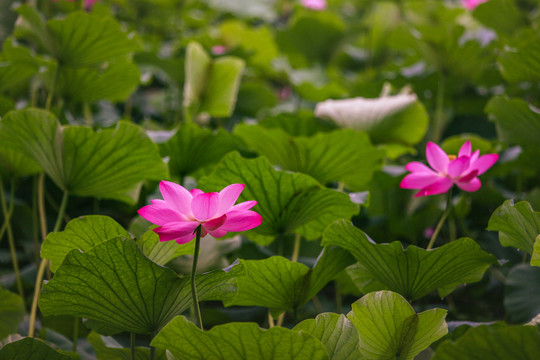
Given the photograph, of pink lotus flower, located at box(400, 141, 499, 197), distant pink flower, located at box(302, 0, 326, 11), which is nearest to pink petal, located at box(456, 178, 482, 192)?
pink lotus flower, located at box(400, 141, 499, 197)

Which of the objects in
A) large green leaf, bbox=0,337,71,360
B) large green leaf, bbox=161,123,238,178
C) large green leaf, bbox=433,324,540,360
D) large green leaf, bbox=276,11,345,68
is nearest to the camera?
large green leaf, bbox=433,324,540,360

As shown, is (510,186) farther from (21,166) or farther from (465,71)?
(21,166)

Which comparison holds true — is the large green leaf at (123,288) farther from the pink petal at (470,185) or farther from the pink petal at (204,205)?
the pink petal at (470,185)

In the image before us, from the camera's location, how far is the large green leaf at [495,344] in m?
0.39

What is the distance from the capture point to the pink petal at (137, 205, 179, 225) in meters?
0.44

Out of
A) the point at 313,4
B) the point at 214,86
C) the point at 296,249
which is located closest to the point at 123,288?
the point at 296,249

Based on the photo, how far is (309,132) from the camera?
0.92m

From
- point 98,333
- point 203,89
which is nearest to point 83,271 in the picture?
point 98,333

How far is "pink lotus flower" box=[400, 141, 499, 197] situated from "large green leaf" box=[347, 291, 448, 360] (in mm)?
150

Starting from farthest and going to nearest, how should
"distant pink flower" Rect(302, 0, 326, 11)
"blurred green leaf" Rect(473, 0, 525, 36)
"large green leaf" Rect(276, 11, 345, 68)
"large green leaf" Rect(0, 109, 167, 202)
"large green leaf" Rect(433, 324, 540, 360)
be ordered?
"distant pink flower" Rect(302, 0, 326, 11) → "large green leaf" Rect(276, 11, 345, 68) → "blurred green leaf" Rect(473, 0, 525, 36) → "large green leaf" Rect(0, 109, 167, 202) → "large green leaf" Rect(433, 324, 540, 360)

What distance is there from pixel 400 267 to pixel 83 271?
31cm

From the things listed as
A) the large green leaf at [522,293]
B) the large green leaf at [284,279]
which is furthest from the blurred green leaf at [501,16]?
the large green leaf at [284,279]

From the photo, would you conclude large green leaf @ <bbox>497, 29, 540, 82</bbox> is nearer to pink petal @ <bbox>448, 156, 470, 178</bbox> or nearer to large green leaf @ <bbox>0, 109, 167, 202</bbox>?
pink petal @ <bbox>448, 156, 470, 178</bbox>

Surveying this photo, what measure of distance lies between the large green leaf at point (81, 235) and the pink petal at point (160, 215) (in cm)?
8
